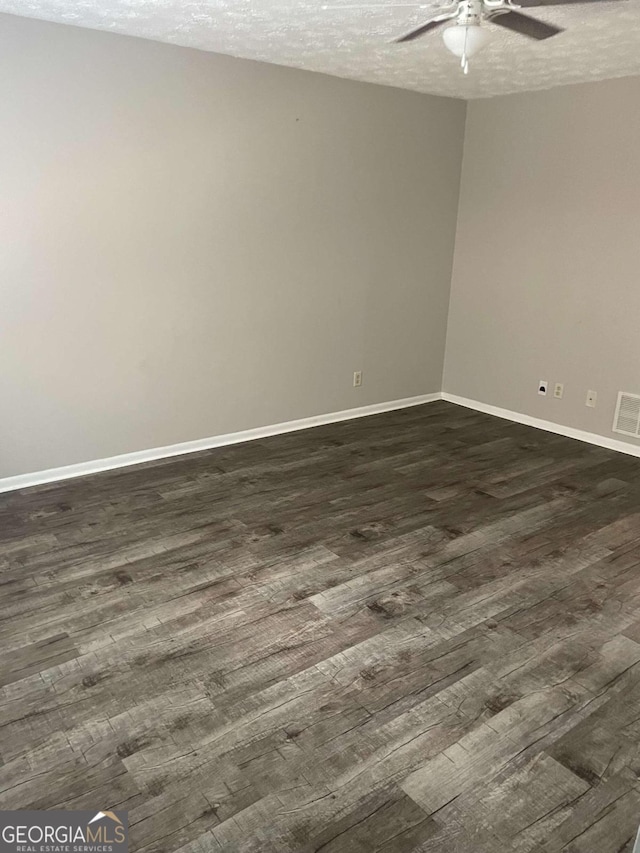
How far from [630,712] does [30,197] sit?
3575mm

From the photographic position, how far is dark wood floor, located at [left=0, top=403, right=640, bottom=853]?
1.76 m

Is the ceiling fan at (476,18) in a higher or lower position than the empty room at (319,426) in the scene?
higher

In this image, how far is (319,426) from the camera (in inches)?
197

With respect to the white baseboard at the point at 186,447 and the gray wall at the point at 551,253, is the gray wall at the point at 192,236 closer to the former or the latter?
the white baseboard at the point at 186,447

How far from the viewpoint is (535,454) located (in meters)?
4.54

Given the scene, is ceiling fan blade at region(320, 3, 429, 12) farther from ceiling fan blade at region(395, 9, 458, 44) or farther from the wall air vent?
the wall air vent

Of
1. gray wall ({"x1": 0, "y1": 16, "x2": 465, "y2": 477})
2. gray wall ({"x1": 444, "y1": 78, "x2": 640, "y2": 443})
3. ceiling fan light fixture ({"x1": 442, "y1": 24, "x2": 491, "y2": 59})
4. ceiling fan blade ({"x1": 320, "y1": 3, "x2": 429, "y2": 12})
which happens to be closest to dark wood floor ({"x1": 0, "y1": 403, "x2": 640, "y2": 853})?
gray wall ({"x1": 0, "y1": 16, "x2": 465, "y2": 477})

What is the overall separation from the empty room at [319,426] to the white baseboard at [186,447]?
0.02m

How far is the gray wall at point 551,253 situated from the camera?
4.42 metres

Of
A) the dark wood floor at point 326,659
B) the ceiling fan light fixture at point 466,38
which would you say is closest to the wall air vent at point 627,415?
the dark wood floor at point 326,659

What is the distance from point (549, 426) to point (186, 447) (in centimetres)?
280

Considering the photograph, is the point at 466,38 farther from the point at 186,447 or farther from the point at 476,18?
the point at 186,447

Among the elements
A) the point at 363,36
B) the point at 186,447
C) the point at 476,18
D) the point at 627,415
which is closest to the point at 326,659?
the point at 186,447

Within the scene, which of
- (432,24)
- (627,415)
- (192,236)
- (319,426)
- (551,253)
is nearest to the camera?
(432,24)
